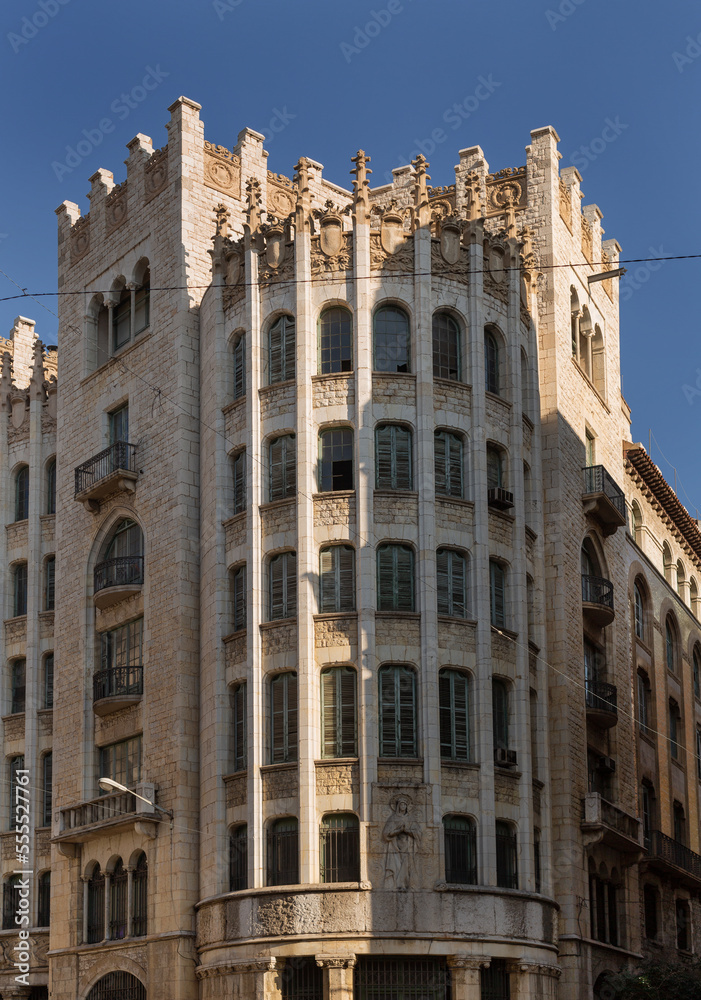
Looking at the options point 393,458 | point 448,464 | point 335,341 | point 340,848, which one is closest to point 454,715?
point 340,848

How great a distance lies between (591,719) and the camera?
50188 millimetres

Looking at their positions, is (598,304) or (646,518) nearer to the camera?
(598,304)

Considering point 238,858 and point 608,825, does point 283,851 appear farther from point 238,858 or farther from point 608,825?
point 608,825

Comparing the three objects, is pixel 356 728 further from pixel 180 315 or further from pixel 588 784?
pixel 180 315

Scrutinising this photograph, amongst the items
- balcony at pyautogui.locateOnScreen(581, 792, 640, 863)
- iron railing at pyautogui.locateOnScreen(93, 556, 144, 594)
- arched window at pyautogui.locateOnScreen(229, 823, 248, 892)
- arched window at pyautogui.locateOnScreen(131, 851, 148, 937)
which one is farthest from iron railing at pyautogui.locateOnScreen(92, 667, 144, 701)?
balcony at pyautogui.locateOnScreen(581, 792, 640, 863)

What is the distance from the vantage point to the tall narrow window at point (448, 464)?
45.1 metres

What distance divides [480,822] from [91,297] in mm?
24356

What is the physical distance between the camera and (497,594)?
45531mm

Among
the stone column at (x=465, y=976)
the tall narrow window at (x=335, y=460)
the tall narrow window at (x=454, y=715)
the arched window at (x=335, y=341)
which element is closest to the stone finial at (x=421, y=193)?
the arched window at (x=335, y=341)

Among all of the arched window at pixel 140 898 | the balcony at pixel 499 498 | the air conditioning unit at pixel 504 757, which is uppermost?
the balcony at pixel 499 498

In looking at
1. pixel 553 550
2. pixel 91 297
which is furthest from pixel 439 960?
pixel 91 297

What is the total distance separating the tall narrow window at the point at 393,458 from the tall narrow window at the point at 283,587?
3358 millimetres

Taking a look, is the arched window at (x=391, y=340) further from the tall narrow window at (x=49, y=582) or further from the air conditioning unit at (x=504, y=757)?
the tall narrow window at (x=49, y=582)

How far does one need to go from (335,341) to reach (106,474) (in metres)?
10.1
